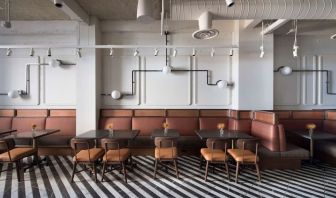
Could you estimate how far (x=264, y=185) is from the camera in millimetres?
3584

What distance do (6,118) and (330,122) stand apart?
27.5ft

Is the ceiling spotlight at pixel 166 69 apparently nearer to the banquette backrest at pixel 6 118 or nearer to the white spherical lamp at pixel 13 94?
the white spherical lamp at pixel 13 94

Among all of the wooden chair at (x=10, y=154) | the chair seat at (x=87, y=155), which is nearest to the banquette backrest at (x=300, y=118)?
the chair seat at (x=87, y=155)

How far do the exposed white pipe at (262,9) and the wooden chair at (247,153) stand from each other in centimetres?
218

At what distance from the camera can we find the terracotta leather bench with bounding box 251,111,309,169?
13.6ft

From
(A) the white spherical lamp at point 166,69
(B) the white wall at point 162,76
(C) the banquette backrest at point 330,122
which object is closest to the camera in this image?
(C) the banquette backrest at point 330,122

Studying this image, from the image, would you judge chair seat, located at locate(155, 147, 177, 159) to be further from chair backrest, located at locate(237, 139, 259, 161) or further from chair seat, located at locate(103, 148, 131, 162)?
chair backrest, located at locate(237, 139, 259, 161)

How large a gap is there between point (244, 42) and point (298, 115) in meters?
2.35

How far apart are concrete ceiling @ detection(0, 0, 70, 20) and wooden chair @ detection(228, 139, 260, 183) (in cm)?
500

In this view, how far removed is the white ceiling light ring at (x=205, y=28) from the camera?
313cm

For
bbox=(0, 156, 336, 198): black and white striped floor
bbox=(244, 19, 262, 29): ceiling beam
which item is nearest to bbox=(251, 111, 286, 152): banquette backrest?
bbox=(0, 156, 336, 198): black and white striped floor

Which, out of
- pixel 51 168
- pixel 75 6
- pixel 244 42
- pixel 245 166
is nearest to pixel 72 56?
pixel 75 6

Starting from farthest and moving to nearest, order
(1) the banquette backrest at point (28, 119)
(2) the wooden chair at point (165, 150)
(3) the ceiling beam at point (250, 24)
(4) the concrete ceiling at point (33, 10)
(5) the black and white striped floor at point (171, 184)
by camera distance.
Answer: (1) the banquette backrest at point (28, 119)
(3) the ceiling beam at point (250, 24)
(4) the concrete ceiling at point (33, 10)
(2) the wooden chair at point (165, 150)
(5) the black and white striped floor at point (171, 184)

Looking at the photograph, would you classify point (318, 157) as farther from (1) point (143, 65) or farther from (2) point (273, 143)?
(1) point (143, 65)
